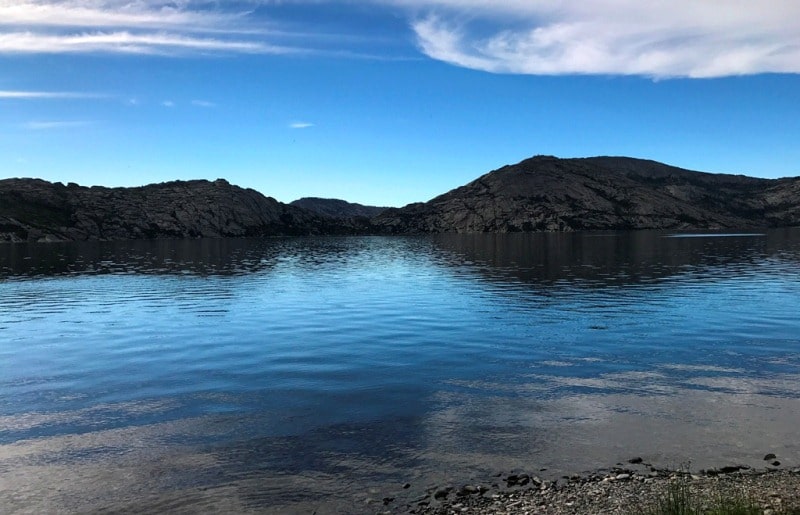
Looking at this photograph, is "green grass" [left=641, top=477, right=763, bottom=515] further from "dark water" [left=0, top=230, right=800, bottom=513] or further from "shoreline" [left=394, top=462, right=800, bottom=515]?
"dark water" [left=0, top=230, right=800, bottom=513]

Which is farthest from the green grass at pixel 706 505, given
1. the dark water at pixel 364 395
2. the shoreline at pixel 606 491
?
the dark water at pixel 364 395

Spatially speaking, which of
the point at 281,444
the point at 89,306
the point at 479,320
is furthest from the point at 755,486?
the point at 89,306

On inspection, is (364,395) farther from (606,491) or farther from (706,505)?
(706,505)

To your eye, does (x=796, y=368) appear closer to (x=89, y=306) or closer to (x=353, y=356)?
(x=353, y=356)

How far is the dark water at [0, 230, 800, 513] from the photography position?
56.4ft

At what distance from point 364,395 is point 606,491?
41.7ft

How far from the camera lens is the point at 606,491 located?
15359 millimetres

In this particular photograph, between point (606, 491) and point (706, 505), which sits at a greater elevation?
point (706, 505)

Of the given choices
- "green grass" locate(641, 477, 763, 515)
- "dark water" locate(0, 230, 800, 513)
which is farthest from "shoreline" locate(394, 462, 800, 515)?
"dark water" locate(0, 230, 800, 513)

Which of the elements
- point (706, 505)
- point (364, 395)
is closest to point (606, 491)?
point (706, 505)

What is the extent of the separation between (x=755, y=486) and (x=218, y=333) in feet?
119

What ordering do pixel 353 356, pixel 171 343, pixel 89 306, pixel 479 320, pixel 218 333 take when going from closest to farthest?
pixel 353 356 → pixel 171 343 → pixel 218 333 → pixel 479 320 → pixel 89 306

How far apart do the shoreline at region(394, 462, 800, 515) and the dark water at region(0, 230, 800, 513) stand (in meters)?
0.77

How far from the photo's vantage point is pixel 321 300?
198 ft
